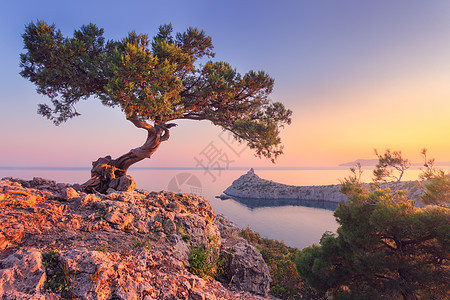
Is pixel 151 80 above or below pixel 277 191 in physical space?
above

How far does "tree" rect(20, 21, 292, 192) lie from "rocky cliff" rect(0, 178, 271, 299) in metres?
3.61

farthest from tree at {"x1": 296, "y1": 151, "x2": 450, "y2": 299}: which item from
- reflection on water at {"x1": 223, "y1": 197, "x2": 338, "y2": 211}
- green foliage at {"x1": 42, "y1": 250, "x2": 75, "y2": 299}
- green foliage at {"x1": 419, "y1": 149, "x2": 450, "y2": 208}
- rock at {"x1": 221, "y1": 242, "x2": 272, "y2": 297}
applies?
reflection on water at {"x1": 223, "y1": 197, "x2": 338, "y2": 211}

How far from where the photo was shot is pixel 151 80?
316 inches

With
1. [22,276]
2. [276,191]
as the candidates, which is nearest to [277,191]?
[276,191]

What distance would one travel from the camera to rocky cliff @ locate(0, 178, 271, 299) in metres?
3.32

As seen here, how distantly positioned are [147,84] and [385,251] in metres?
11.4

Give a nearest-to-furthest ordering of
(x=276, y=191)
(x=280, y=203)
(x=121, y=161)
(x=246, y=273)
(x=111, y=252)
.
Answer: (x=111, y=252), (x=246, y=273), (x=121, y=161), (x=280, y=203), (x=276, y=191)

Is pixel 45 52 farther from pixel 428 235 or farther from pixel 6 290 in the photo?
pixel 428 235

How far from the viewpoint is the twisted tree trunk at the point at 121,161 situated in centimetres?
1033

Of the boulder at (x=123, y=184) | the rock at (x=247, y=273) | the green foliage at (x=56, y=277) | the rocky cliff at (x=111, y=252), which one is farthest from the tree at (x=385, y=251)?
the boulder at (x=123, y=184)

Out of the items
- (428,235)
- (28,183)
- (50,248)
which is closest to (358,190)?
(428,235)

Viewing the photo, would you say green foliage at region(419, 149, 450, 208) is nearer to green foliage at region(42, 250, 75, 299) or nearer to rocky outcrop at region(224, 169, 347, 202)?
green foliage at region(42, 250, 75, 299)

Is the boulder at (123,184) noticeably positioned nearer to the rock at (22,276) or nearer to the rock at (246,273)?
the rock at (246,273)

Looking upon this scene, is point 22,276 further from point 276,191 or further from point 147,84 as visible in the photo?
point 276,191
